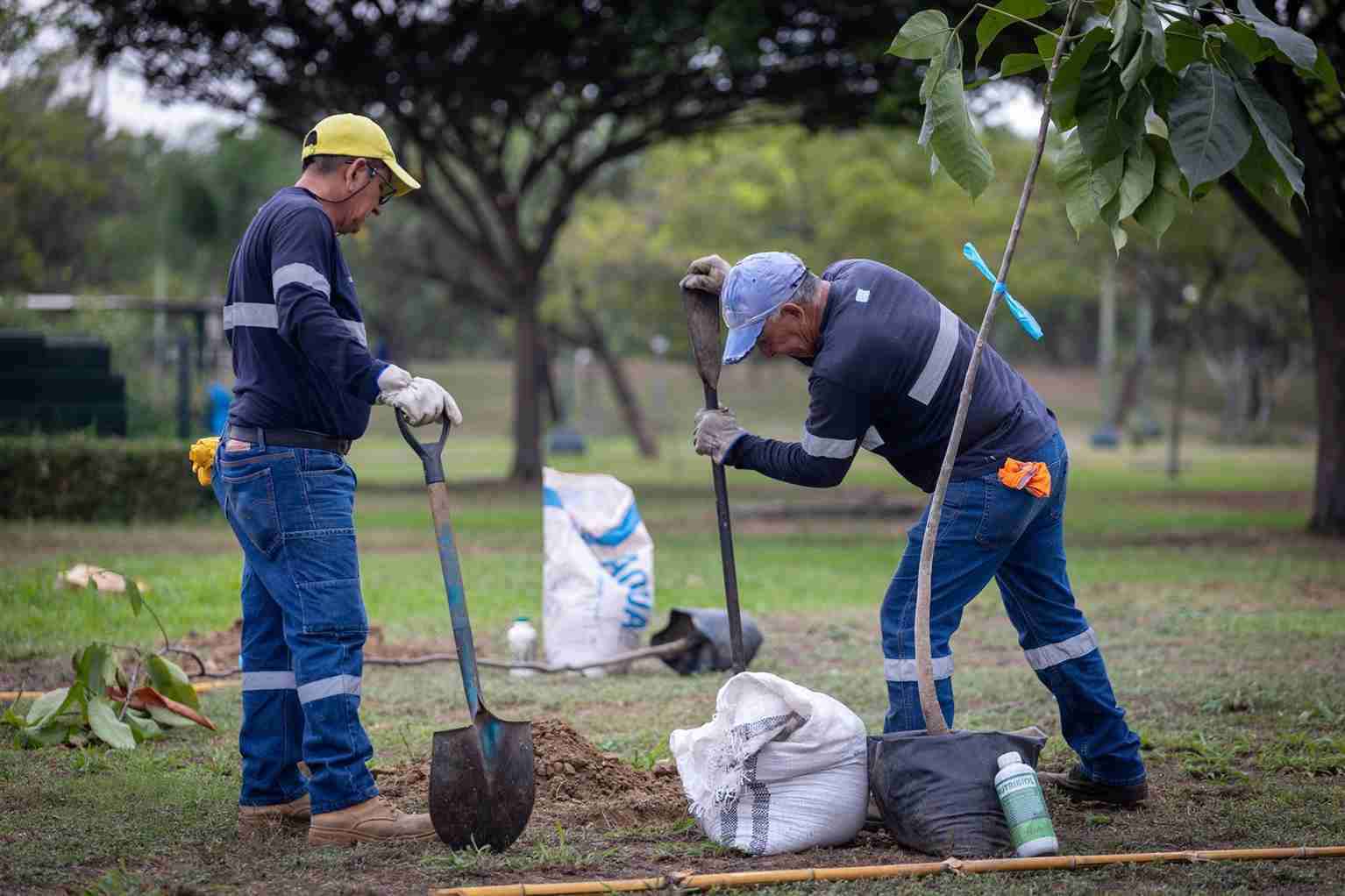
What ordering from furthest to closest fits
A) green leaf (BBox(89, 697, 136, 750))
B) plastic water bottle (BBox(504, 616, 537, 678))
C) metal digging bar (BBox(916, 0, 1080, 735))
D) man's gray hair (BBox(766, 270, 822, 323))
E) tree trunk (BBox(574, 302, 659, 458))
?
tree trunk (BBox(574, 302, 659, 458))
plastic water bottle (BBox(504, 616, 537, 678))
green leaf (BBox(89, 697, 136, 750))
man's gray hair (BBox(766, 270, 822, 323))
metal digging bar (BBox(916, 0, 1080, 735))

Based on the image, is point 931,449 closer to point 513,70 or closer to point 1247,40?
point 1247,40

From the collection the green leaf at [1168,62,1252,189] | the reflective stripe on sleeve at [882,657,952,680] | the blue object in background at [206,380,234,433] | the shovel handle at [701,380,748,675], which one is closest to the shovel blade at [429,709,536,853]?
the shovel handle at [701,380,748,675]

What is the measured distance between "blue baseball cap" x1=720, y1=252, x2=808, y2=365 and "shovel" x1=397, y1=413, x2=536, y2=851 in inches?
34.5

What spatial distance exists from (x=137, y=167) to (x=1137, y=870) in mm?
47863

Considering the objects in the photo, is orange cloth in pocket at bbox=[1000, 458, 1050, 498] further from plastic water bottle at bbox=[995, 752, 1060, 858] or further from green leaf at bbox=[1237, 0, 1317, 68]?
green leaf at bbox=[1237, 0, 1317, 68]

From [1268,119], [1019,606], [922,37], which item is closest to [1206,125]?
[1268,119]

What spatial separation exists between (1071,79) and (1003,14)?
282 millimetres

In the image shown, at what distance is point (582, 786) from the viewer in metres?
5.04

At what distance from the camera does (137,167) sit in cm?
4731

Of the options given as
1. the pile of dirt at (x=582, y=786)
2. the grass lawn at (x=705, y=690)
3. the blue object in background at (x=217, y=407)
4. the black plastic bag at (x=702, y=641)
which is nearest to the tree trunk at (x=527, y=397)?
the blue object in background at (x=217, y=407)

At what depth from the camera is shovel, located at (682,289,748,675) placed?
Answer: 4.91 metres

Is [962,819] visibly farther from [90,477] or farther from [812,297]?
[90,477]

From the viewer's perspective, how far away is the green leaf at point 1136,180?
4363mm

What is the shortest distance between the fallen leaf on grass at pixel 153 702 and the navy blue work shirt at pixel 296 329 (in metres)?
2.03
